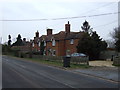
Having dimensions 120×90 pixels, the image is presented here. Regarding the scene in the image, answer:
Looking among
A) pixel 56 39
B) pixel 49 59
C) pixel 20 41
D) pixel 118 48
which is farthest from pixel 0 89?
pixel 20 41

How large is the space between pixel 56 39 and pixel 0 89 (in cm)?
5323

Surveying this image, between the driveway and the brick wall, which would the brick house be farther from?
the driveway

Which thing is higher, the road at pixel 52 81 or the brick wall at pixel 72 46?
the brick wall at pixel 72 46

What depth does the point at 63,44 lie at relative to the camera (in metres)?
65.4

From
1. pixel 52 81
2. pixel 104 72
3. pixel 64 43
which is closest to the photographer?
pixel 52 81

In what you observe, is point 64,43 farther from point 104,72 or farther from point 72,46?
point 104,72

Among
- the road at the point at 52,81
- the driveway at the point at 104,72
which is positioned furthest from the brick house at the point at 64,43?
the road at the point at 52,81

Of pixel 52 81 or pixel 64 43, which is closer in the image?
pixel 52 81

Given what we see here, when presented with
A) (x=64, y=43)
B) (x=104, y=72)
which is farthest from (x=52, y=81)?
(x=64, y=43)

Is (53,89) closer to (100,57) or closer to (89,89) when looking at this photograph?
(89,89)

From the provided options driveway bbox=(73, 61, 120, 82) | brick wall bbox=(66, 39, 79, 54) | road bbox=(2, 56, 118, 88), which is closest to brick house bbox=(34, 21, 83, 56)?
brick wall bbox=(66, 39, 79, 54)

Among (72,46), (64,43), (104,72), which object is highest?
(64,43)

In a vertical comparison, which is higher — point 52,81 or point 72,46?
point 72,46

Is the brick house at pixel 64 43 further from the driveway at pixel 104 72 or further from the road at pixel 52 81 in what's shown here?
the road at pixel 52 81
